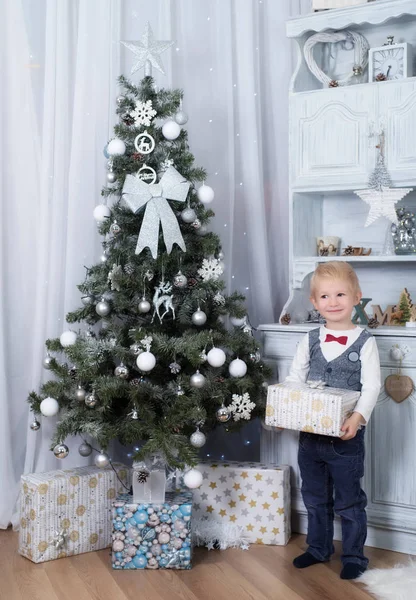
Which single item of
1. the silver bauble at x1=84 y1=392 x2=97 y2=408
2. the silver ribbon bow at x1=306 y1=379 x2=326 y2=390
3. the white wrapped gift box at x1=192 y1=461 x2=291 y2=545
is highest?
the silver ribbon bow at x1=306 y1=379 x2=326 y2=390

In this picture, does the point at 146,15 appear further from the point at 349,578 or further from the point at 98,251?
the point at 349,578

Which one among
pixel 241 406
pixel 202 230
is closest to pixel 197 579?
pixel 241 406

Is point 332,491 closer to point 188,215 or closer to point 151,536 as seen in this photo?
point 151,536

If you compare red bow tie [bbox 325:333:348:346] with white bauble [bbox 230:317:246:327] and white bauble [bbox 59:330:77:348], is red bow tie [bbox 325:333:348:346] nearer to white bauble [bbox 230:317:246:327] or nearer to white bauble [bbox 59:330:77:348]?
white bauble [bbox 230:317:246:327]

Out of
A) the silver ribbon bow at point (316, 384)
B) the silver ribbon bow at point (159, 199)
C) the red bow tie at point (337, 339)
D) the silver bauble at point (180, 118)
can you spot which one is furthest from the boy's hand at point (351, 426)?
the silver bauble at point (180, 118)

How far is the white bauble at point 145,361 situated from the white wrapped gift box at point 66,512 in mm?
499

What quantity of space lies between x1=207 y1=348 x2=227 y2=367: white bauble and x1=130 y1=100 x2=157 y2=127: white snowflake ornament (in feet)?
2.77

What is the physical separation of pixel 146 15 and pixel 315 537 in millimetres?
2245

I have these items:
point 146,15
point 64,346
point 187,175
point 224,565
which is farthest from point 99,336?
point 146,15

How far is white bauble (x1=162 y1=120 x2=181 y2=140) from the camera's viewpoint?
2.65 meters

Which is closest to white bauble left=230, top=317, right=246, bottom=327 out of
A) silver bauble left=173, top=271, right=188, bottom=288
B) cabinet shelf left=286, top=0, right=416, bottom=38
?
silver bauble left=173, top=271, right=188, bottom=288

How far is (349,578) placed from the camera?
2389mm

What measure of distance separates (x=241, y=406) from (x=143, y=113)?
110 centimetres

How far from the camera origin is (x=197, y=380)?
2.53m
